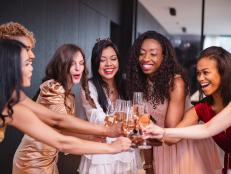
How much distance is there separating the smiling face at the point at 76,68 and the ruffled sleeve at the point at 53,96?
0.63 ft

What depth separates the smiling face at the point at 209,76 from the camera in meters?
2.22

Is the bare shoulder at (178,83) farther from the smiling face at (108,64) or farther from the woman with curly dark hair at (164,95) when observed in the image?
the smiling face at (108,64)

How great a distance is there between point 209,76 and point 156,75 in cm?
40

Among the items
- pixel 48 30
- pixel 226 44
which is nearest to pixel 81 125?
pixel 48 30

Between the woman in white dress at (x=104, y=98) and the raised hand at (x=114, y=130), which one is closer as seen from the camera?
the raised hand at (x=114, y=130)

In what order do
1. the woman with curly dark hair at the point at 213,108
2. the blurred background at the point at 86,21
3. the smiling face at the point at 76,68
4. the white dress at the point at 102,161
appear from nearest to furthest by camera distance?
the woman with curly dark hair at the point at 213,108, the white dress at the point at 102,161, the smiling face at the point at 76,68, the blurred background at the point at 86,21

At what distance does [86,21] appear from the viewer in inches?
220

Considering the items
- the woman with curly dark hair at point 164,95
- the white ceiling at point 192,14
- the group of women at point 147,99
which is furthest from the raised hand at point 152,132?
the white ceiling at point 192,14

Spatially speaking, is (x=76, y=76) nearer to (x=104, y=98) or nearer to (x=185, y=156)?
(x=104, y=98)

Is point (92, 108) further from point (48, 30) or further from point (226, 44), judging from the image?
point (226, 44)

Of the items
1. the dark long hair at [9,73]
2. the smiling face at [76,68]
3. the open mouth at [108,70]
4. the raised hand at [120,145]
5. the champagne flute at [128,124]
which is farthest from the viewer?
the open mouth at [108,70]

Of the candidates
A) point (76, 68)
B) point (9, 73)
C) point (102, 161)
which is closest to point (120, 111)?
point (102, 161)

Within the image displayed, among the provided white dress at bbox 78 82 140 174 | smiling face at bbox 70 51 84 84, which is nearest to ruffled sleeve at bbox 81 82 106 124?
white dress at bbox 78 82 140 174

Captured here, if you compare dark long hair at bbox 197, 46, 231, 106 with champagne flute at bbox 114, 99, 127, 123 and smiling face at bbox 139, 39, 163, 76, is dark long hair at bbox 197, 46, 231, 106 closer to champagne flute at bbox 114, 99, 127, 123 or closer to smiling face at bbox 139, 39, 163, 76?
smiling face at bbox 139, 39, 163, 76
